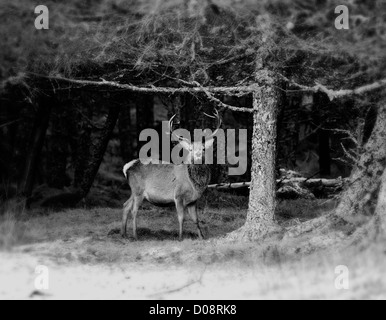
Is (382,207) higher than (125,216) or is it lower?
higher

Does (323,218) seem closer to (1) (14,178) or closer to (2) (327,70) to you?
(2) (327,70)

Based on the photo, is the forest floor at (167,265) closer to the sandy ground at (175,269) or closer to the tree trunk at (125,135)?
the sandy ground at (175,269)

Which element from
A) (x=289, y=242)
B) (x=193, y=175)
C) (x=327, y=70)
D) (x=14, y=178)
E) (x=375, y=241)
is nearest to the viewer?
(x=375, y=241)

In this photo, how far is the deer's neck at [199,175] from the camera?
1302 centimetres

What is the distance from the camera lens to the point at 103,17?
39.1 ft

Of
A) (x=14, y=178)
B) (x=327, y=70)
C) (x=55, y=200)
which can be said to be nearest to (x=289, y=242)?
(x=327, y=70)

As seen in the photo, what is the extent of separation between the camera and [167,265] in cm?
1075

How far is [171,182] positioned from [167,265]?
2688 mm

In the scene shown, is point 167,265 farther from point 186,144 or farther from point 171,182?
point 186,144

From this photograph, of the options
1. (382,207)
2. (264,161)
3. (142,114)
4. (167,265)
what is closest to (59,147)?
(142,114)

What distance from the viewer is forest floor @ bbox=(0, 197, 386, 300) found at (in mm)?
8703

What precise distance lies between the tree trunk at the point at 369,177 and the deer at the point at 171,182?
9.34ft

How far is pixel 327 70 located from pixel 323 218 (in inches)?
98.7

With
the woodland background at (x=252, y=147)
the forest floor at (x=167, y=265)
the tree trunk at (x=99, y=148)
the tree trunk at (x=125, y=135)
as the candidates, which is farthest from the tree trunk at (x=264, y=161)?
the tree trunk at (x=125, y=135)
